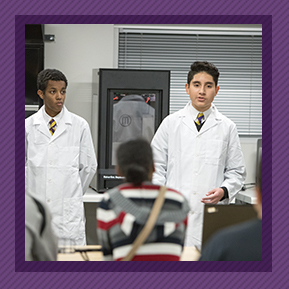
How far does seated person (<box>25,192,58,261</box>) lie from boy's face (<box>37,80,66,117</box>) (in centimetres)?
27

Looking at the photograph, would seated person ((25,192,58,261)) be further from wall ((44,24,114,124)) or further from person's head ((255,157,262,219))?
person's head ((255,157,262,219))

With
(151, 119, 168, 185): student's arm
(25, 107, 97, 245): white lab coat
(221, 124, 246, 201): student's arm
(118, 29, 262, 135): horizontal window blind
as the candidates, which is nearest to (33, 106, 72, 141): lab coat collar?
(25, 107, 97, 245): white lab coat

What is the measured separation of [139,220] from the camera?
0.98 metres

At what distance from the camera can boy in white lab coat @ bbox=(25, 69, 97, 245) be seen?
1182 millimetres

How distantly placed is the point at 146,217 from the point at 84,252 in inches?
8.7

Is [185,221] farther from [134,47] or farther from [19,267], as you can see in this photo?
[134,47]

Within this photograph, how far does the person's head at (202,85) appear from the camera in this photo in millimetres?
1241

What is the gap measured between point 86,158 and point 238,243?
1.61 ft

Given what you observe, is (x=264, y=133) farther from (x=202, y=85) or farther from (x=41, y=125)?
(x=41, y=125)

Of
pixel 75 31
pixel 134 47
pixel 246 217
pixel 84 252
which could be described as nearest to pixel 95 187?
pixel 84 252

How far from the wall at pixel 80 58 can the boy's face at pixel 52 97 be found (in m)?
0.08

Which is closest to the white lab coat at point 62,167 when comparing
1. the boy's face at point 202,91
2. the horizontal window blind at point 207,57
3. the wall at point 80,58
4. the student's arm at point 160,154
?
the wall at point 80,58

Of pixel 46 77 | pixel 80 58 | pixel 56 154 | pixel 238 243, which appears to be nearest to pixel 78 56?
pixel 80 58

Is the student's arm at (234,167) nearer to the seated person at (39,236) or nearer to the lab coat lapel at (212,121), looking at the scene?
the lab coat lapel at (212,121)
